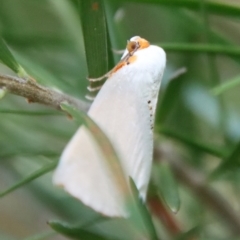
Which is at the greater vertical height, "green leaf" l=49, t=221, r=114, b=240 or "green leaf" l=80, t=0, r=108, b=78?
"green leaf" l=80, t=0, r=108, b=78

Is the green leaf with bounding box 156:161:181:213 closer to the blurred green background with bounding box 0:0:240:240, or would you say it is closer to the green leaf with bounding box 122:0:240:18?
the blurred green background with bounding box 0:0:240:240

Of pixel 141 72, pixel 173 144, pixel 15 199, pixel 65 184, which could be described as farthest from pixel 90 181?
pixel 15 199

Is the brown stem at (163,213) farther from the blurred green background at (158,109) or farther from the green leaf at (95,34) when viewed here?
the green leaf at (95,34)

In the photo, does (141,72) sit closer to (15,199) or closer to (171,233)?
(171,233)

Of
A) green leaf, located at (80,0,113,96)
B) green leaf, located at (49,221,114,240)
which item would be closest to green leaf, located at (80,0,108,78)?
green leaf, located at (80,0,113,96)

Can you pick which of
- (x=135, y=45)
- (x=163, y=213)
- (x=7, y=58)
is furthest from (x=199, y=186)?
(x=7, y=58)

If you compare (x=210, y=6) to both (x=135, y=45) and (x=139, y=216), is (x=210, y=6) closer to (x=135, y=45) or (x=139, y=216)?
(x=135, y=45)

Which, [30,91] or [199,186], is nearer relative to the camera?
[30,91]

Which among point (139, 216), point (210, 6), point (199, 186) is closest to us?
point (139, 216)
